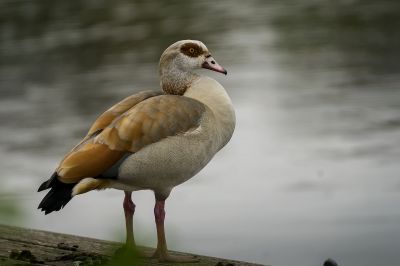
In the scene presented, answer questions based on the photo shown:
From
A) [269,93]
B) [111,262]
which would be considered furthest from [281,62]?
[111,262]

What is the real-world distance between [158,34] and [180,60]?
12.4 meters

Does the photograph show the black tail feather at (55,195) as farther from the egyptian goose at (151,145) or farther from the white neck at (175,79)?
the white neck at (175,79)

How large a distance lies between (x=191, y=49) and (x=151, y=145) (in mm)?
666

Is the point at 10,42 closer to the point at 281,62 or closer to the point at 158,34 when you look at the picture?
the point at 158,34

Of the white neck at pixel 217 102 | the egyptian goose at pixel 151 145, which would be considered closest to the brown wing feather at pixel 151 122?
the egyptian goose at pixel 151 145

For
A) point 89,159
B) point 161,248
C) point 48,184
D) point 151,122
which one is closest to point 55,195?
point 48,184

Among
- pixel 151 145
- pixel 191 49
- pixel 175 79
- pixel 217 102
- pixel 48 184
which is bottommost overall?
pixel 48 184

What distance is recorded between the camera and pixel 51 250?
173 inches

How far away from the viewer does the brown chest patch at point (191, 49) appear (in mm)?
4660

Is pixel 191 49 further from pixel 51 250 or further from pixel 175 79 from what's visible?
pixel 51 250

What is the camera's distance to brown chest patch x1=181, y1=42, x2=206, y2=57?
4.66 m

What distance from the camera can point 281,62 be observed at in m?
14.5

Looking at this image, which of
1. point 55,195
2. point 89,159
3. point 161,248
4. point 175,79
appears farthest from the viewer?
point 175,79

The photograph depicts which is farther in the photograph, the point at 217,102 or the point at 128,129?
the point at 217,102
